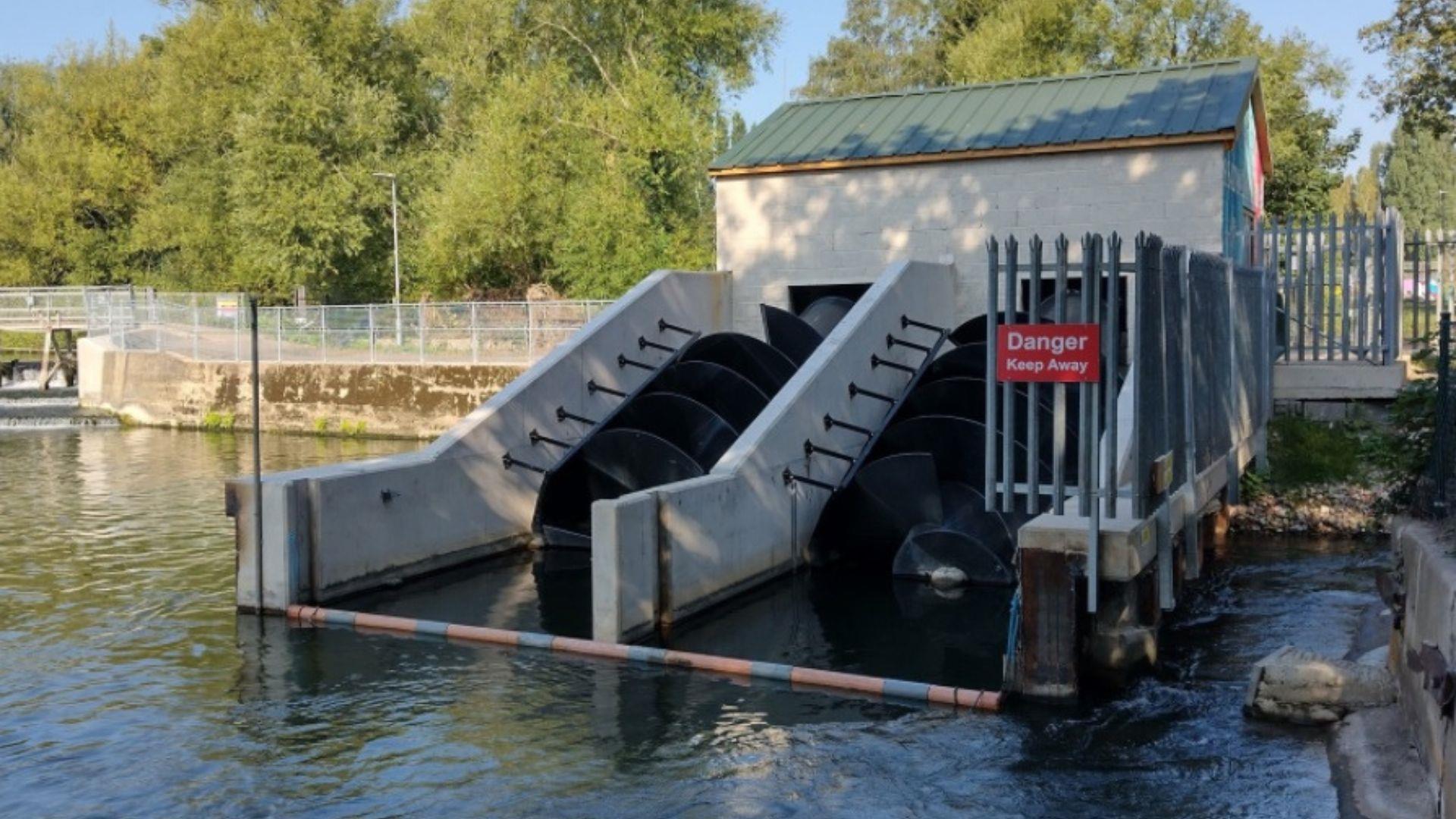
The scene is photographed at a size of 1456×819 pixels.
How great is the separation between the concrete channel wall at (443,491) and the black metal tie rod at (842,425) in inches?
138

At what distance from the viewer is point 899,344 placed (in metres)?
18.3

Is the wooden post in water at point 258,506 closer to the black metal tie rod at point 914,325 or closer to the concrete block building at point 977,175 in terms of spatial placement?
the black metal tie rod at point 914,325

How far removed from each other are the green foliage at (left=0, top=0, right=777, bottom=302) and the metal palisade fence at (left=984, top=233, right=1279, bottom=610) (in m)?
32.8

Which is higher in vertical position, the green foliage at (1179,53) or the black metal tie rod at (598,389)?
the green foliage at (1179,53)

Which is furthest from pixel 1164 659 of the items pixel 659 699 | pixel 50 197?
pixel 50 197

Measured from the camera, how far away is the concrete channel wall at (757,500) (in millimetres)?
12219

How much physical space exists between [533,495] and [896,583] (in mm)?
4671

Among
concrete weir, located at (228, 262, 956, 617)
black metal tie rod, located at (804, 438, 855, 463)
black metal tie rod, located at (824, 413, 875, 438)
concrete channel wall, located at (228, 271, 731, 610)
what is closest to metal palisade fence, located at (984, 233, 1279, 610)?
black metal tie rod, located at (824, 413, 875, 438)

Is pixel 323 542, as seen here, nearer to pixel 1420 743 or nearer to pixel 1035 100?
pixel 1420 743

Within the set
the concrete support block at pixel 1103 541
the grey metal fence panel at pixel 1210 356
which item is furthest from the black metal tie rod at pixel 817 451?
the concrete support block at pixel 1103 541

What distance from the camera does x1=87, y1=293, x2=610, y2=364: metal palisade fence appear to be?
33.6 meters

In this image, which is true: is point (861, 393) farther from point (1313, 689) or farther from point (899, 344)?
point (1313, 689)

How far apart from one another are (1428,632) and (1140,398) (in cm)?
307

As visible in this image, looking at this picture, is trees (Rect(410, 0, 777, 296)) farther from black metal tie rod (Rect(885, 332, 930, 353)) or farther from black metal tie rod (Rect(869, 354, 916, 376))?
black metal tie rod (Rect(869, 354, 916, 376))
